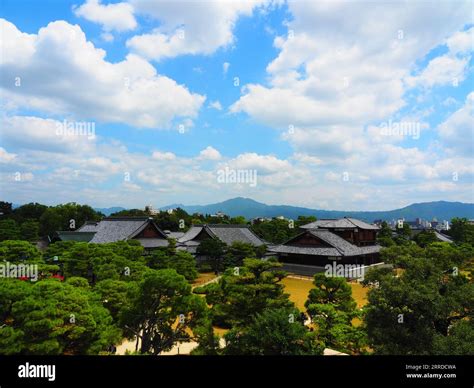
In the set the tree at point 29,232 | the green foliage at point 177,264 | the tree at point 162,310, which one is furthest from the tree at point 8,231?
the tree at point 162,310

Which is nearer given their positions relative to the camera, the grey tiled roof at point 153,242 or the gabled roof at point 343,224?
the grey tiled roof at point 153,242

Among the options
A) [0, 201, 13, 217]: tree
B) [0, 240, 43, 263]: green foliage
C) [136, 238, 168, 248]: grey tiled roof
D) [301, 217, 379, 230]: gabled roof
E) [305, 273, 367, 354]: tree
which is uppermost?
[0, 201, 13, 217]: tree

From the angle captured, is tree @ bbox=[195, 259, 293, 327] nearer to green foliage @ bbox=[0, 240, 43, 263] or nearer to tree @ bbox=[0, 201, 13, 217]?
green foliage @ bbox=[0, 240, 43, 263]

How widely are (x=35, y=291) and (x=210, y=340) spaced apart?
5.84 m

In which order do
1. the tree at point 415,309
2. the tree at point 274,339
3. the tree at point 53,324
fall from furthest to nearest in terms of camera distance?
1. the tree at point 415,309
2. the tree at point 274,339
3. the tree at point 53,324

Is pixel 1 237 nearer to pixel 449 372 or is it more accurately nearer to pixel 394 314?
pixel 394 314

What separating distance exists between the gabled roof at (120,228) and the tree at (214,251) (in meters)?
5.80

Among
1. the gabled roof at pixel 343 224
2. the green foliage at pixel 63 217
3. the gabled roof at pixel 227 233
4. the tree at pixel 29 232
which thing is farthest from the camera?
the green foliage at pixel 63 217

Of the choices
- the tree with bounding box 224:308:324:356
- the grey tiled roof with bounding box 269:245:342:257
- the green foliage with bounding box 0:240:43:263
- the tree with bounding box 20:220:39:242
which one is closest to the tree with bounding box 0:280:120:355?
the tree with bounding box 224:308:324:356

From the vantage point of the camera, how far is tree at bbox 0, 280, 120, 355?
8837 mm

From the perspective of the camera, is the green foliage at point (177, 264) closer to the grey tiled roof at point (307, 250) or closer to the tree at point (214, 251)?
the tree at point (214, 251)

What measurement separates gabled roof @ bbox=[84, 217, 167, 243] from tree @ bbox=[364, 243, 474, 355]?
2926 centimetres

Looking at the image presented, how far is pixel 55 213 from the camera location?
2217 inches

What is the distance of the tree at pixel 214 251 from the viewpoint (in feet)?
110
